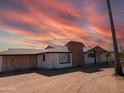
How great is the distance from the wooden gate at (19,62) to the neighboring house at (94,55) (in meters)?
12.5

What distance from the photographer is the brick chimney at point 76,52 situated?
30.5m

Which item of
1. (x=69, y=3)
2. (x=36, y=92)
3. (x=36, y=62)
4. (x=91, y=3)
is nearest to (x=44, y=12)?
(x=69, y=3)

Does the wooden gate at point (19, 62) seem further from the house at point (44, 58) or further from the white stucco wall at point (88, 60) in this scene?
the white stucco wall at point (88, 60)

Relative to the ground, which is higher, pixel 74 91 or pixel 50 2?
pixel 50 2

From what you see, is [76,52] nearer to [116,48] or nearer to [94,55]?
[94,55]

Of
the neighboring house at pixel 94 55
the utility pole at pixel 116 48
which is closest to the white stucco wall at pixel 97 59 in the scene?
the neighboring house at pixel 94 55

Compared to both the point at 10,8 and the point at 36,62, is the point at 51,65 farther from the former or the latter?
the point at 10,8

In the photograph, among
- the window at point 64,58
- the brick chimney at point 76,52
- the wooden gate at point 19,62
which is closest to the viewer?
the wooden gate at point 19,62

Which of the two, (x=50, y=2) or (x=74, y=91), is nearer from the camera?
(x=74, y=91)

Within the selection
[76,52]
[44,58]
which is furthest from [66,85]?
[76,52]

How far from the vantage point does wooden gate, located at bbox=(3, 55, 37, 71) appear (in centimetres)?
2612

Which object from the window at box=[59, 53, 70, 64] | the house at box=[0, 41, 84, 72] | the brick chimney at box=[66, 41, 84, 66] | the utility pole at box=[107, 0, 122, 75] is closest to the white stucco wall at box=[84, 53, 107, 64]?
the house at box=[0, 41, 84, 72]

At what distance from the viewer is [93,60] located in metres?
37.4

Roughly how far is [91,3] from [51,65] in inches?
577
